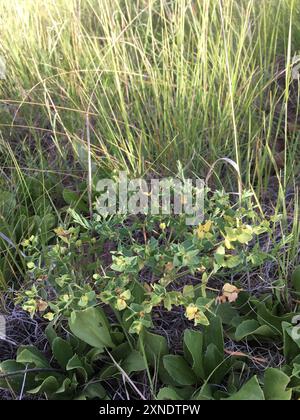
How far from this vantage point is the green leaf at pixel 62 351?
1068mm

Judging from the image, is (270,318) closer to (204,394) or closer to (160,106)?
(204,394)

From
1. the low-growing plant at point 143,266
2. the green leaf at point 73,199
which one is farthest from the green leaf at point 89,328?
the green leaf at point 73,199

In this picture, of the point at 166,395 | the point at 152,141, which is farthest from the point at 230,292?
the point at 152,141

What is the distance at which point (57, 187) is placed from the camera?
1473 mm

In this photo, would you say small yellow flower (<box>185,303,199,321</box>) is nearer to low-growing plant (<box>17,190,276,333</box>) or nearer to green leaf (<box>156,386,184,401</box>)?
low-growing plant (<box>17,190,276,333</box>)

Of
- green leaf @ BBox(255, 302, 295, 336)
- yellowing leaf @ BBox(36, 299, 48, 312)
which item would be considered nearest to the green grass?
green leaf @ BBox(255, 302, 295, 336)

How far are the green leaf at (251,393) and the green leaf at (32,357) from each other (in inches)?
14.4

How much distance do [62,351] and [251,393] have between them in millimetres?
371

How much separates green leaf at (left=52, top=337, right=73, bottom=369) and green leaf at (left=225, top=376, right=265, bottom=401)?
0.33 metres

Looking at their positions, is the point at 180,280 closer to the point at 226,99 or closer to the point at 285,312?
the point at 285,312

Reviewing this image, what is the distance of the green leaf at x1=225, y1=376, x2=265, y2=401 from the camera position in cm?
93

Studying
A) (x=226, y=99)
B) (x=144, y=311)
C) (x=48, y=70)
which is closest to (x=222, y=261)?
(x=144, y=311)

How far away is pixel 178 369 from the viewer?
3.39ft
